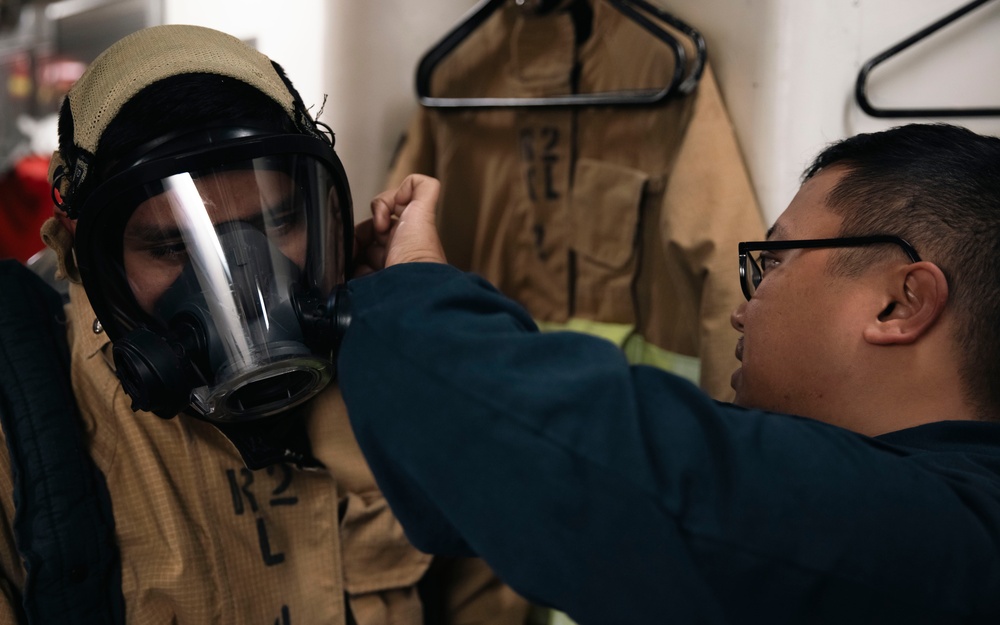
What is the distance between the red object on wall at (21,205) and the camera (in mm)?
2525

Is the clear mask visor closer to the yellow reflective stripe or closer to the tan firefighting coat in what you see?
the tan firefighting coat

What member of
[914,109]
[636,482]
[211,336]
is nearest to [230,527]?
[211,336]

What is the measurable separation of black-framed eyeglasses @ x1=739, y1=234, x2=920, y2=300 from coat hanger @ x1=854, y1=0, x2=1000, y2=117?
433 mm

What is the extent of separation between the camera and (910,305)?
3.05 feet

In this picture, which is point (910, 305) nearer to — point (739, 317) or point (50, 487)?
point (739, 317)

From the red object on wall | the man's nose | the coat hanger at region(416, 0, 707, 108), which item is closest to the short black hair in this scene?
the man's nose

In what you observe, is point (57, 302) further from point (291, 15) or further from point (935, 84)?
point (935, 84)

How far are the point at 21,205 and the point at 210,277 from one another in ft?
6.07

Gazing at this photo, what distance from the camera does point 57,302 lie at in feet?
4.18

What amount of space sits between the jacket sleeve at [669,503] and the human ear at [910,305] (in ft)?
0.67

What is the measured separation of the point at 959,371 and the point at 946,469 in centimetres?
19

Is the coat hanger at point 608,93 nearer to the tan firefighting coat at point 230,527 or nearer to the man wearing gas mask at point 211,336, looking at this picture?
the man wearing gas mask at point 211,336

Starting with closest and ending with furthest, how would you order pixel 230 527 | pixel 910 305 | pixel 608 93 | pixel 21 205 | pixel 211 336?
pixel 910 305, pixel 211 336, pixel 230 527, pixel 608 93, pixel 21 205

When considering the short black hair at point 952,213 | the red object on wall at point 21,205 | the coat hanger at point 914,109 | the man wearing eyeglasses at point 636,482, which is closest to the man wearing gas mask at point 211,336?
the man wearing eyeglasses at point 636,482
